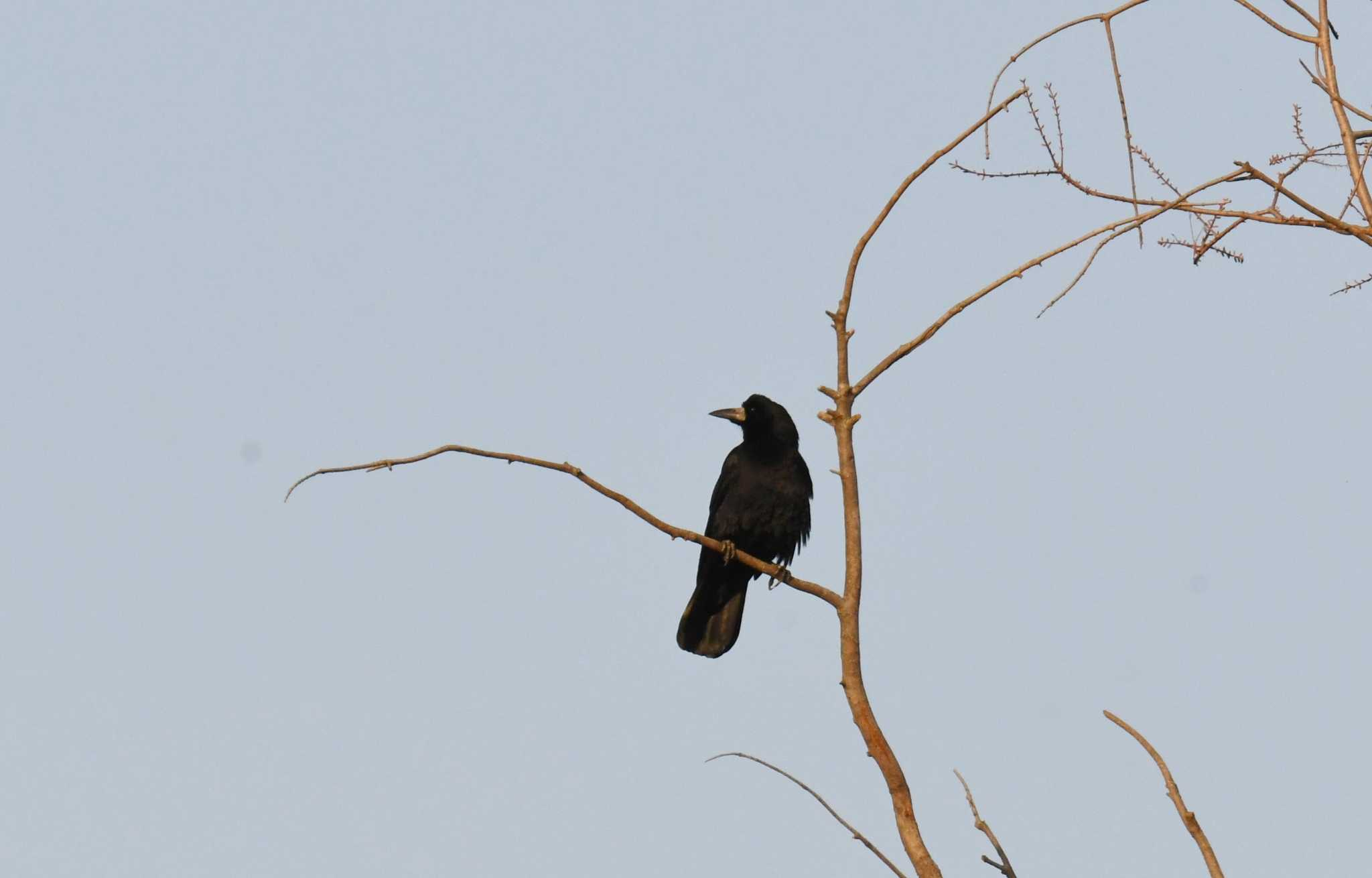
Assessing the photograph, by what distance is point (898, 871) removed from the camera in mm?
3225

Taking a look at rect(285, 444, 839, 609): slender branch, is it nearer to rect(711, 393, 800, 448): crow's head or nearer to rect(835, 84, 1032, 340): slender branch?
rect(835, 84, 1032, 340): slender branch

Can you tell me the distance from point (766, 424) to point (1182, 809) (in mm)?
5925

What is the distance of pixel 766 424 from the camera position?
8.95 meters

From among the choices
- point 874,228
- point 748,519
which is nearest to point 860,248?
point 874,228

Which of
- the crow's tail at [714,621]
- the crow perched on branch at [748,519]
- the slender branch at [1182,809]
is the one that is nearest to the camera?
the slender branch at [1182,809]

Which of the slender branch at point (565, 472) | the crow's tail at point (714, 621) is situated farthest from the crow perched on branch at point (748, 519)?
the slender branch at point (565, 472)

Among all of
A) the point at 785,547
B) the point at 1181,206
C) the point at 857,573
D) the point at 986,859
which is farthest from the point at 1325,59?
the point at 785,547

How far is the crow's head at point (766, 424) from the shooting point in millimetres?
8891

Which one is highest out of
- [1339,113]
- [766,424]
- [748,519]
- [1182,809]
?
[766,424]

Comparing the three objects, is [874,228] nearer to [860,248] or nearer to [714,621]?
[860,248]

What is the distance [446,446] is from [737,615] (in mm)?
4950

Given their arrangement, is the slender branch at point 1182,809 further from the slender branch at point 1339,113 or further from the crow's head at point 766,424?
the crow's head at point 766,424

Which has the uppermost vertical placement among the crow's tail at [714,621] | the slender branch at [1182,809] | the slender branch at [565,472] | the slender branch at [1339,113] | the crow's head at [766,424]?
the crow's head at [766,424]

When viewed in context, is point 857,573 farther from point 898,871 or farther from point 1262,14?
point 1262,14
